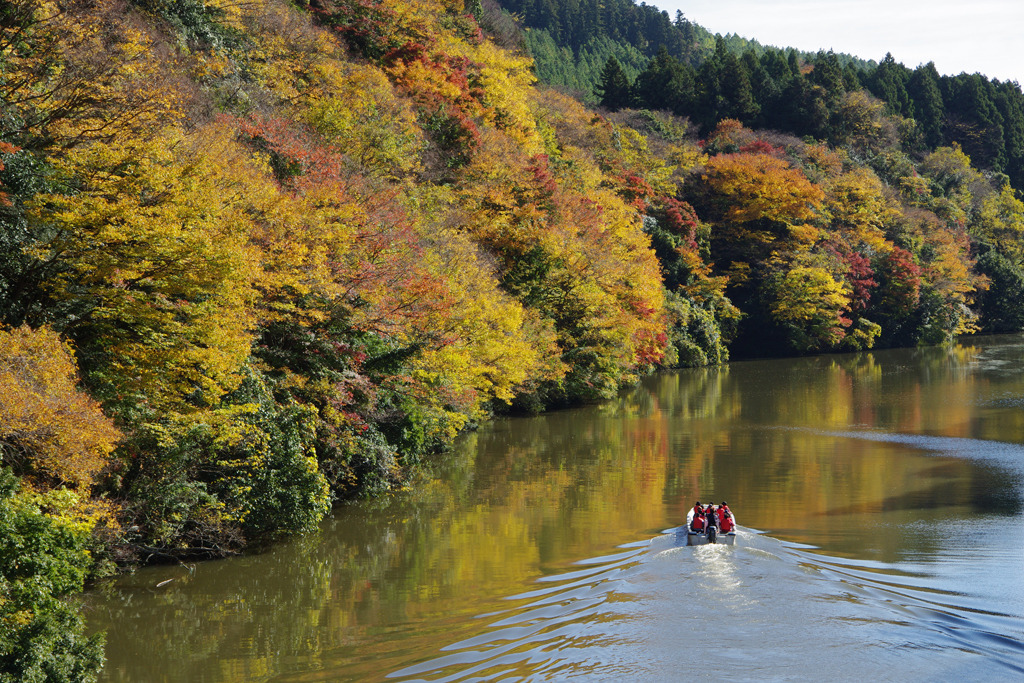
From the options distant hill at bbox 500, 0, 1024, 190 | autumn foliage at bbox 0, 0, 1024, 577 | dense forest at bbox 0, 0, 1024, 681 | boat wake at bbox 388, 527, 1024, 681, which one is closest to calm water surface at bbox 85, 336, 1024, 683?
boat wake at bbox 388, 527, 1024, 681

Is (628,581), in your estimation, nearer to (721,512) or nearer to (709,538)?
(709,538)

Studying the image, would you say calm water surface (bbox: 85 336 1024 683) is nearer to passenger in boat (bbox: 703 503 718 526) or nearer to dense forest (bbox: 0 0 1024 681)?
passenger in boat (bbox: 703 503 718 526)

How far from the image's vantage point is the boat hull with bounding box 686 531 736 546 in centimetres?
1723

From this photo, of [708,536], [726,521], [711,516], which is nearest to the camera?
[708,536]

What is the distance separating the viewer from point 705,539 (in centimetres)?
1727

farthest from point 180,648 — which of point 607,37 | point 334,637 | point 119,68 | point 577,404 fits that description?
point 607,37

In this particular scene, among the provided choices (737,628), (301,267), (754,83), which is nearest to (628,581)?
(737,628)

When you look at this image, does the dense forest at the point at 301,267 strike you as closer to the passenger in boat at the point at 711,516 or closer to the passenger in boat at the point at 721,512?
the passenger in boat at the point at 711,516

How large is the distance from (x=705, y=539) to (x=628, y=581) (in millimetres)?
2780

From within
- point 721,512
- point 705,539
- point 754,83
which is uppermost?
point 754,83

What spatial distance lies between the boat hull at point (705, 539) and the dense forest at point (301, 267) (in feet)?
26.9

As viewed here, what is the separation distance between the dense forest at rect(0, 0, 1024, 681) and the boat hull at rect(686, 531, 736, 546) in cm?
820

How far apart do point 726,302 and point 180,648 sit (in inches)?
2179

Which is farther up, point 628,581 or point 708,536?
point 708,536
